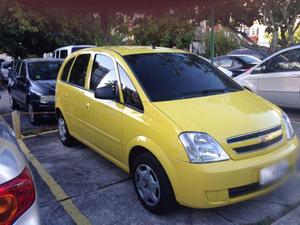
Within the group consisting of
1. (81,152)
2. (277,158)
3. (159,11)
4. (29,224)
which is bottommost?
(81,152)

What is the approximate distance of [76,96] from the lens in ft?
17.4

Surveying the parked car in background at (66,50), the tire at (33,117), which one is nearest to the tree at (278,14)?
Result: the parked car in background at (66,50)

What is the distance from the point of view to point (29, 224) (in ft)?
6.32

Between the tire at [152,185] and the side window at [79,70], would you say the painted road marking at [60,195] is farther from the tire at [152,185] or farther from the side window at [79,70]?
the side window at [79,70]

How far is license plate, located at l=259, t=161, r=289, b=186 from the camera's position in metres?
3.37

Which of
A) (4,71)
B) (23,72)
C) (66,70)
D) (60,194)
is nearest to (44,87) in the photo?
(23,72)

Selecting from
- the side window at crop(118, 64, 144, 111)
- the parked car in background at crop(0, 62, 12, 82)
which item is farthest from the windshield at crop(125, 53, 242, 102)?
the parked car in background at crop(0, 62, 12, 82)

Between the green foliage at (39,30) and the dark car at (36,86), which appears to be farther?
the green foliage at (39,30)

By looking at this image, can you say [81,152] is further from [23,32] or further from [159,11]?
[23,32]

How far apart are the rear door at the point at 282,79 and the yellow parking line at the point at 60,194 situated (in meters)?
4.75

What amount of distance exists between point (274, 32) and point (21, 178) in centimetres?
1513

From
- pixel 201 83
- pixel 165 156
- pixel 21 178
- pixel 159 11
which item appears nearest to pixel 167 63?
pixel 201 83

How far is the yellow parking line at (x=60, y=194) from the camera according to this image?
12.3 feet

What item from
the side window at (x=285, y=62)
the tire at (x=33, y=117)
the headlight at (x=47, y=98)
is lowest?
the tire at (x=33, y=117)
